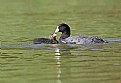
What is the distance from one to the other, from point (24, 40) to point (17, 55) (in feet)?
12.2

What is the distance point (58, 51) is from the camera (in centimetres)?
1748

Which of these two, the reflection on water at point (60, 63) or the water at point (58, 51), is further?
the water at point (58, 51)

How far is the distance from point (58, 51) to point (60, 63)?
2.40 metres

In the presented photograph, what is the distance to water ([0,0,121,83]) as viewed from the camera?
13.2 metres

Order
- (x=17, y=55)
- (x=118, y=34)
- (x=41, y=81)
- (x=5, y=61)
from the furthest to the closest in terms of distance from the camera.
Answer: (x=118, y=34)
(x=17, y=55)
(x=5, y=61)
(x=41, y=81)

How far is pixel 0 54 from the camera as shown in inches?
663

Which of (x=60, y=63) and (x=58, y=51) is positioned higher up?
(x=58, y=51)

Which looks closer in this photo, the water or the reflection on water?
the reflection on water

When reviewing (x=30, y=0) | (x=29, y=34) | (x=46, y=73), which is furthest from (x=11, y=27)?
(x=30, y=0)

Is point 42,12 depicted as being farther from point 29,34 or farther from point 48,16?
point 29,34

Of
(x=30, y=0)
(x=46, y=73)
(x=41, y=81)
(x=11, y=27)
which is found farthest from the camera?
(x=30, y=0)

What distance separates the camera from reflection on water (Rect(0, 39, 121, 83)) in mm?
12930

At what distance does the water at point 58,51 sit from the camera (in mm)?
13227

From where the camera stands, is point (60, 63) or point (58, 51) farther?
point (58, 51)
